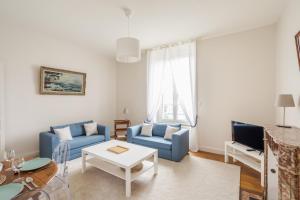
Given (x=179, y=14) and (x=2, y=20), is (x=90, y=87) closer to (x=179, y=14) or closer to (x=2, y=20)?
(x=2, y=20)

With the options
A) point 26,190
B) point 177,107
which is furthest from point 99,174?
point 177,107

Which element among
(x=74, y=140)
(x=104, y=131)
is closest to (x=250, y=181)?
(x=104, y=131)

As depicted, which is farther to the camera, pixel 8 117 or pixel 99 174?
pixel 8 117

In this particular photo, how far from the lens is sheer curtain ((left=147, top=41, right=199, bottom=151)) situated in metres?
4.14

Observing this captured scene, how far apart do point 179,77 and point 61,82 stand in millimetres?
3247

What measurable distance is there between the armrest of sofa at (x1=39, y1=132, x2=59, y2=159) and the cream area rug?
1.76 feet

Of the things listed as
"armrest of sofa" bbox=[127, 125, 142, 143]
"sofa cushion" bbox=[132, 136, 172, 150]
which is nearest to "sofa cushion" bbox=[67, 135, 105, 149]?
"armrest of sofa" bbox=[127, 125, 142, 143]

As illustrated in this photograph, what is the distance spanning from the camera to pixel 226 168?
3.11 meters

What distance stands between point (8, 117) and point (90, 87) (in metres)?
2.17

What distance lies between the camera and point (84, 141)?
3.77 metres

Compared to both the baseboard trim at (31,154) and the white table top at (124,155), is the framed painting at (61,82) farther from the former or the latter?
the white table top at (124,155)

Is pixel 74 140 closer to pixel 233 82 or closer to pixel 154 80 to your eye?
pixel 154 80

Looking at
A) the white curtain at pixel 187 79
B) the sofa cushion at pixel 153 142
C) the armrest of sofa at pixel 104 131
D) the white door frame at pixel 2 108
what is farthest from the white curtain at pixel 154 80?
the white door frame at pixel 2 108

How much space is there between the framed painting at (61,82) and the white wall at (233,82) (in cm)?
346
